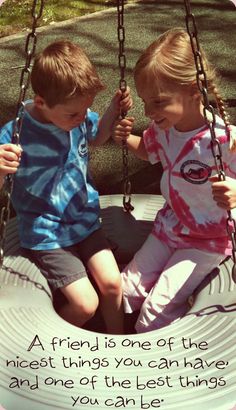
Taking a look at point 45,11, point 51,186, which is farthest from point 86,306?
point 45,11

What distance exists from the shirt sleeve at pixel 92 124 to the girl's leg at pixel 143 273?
429mm

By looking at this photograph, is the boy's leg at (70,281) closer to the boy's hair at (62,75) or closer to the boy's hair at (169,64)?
the boy's hair at (62,75)

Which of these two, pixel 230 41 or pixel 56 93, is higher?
pixel 230 41

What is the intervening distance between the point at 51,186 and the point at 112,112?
0.35 m

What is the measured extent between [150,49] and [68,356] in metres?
0.96

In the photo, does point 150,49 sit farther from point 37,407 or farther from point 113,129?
point 37,407

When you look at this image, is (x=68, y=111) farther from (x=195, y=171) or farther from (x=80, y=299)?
(x=80, y=299)

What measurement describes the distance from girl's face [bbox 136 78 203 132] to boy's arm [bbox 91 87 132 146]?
0.19m

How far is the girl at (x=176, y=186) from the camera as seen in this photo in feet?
6.43

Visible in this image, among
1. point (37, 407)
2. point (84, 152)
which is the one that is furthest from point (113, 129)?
point (37, 407)

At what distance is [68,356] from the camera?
1745mm

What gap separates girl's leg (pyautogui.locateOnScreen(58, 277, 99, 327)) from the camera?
81.4 inches

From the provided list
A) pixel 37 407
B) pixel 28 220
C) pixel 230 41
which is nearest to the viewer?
pixel 37 407

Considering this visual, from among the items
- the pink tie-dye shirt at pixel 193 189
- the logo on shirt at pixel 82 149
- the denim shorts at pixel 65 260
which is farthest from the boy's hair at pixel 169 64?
the denim shorts at pixel 65 260
